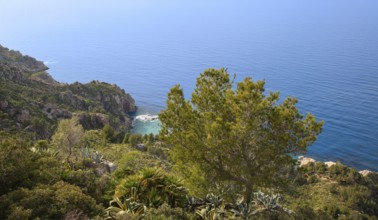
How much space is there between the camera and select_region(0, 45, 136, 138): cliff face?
44.4 metres

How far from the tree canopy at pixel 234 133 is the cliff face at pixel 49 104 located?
30509mm

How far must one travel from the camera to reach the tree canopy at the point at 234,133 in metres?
14.8

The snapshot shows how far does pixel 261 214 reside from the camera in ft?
50.8

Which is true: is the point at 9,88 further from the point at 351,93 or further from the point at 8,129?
the point at 351,93

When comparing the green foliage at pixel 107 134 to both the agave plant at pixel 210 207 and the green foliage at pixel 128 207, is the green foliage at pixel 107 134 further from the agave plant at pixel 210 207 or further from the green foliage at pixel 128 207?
the green foliage at pixel 128 207

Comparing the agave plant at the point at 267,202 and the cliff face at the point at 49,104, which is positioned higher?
the cliff face at the point at 49,104

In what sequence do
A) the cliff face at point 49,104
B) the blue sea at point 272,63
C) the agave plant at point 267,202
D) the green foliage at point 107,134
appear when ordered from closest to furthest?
the agave plant at point 267,202 < the cliff face at point 49,104 < the green foliage at point 107,134 < the blue sea at point 272,63

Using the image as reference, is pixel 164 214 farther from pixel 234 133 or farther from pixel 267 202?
pixel 267 202

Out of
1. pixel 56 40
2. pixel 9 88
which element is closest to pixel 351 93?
pixel 9 88

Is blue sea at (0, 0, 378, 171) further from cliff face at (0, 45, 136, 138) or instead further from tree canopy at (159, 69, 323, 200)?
tree canopy at (159, 69, 323, 200)

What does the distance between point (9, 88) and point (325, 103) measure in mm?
60472

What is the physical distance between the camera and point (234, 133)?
14.6 m

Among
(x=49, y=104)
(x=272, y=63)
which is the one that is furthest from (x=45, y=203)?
(x=272, y=63)

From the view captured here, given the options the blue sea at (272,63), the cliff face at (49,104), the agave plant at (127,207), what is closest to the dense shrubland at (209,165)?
the agave plant at (127,207)
